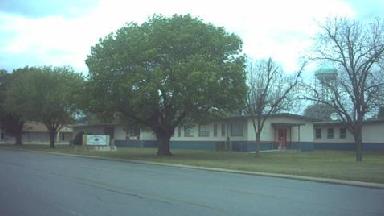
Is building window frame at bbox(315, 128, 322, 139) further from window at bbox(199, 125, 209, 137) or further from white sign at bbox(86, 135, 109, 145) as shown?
white sign at bbox(86, 135, 109, 145)

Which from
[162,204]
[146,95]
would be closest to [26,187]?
[162,204]

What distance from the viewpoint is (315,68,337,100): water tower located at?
135 ft

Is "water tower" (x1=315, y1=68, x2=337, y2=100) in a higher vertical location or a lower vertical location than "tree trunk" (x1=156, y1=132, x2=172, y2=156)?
higher

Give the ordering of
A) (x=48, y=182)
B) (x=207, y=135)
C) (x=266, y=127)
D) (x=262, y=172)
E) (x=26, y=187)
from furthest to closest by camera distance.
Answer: (x=207, y=135)
(x=266, y=127)
(x=262, y=172)
(x=48, y=182)
(x=26, y=187)

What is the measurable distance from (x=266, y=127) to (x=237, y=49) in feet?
52.7

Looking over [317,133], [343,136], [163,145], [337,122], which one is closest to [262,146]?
[337,122]

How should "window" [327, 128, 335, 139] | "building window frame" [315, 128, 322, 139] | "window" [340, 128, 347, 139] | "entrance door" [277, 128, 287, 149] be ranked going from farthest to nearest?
"building window frame" [315, 128, 322, 139], "window" [327, 128, 335, 139], "window" [340, 128, 347, 139], "entrance door" [277, 128, 287, 149]

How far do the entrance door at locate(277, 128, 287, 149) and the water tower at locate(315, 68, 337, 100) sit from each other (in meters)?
16.9

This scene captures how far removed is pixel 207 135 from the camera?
212 feet

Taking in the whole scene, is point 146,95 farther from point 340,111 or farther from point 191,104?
point 340,111

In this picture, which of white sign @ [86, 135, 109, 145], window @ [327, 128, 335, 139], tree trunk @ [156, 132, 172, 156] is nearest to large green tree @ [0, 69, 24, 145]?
white sign @ [86, 135, 109, 145]

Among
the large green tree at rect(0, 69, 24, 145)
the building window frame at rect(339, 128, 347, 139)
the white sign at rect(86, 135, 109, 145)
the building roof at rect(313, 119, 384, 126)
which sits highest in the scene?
the large green tree at rect(0, 69, 24, 145)

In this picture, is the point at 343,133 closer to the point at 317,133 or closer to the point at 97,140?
the point at 317,133

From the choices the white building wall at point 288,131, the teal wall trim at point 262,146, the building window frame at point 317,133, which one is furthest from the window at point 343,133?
the white building wall at point 288,131
